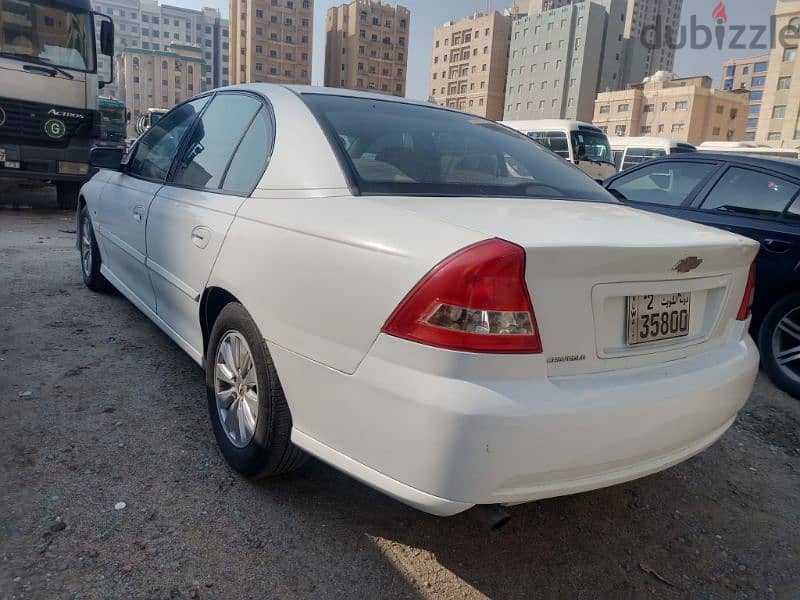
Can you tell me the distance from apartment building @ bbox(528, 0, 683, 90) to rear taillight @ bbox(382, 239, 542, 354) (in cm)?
9773

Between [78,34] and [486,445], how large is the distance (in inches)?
377

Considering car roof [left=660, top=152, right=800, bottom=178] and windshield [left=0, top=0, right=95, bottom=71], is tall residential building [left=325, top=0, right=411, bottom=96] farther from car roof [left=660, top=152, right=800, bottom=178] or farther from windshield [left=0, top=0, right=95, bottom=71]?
car roof [left=660, top=152, right=800, bottom=178]

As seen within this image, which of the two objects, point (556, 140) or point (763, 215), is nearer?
point (763, 215)

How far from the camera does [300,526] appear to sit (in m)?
2.19

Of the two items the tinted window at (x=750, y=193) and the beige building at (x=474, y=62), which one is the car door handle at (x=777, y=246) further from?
the beige building at (x=474, y=62)

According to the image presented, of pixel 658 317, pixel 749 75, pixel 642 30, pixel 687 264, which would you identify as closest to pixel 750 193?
pixel 687 264

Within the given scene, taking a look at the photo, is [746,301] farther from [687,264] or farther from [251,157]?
[251,157]

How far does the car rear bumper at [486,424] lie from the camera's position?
5.13ft

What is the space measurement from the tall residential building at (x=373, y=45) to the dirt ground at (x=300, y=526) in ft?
322

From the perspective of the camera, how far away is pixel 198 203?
109 inches

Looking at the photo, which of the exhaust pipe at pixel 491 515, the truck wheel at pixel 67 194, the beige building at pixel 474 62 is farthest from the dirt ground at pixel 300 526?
the beige building at pixel 474 62

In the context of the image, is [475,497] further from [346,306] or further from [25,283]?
[25,283]

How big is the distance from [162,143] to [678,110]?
265 ft

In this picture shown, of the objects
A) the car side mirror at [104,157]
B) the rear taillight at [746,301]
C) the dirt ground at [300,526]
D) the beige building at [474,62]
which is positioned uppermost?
the beige building at [474,62]
